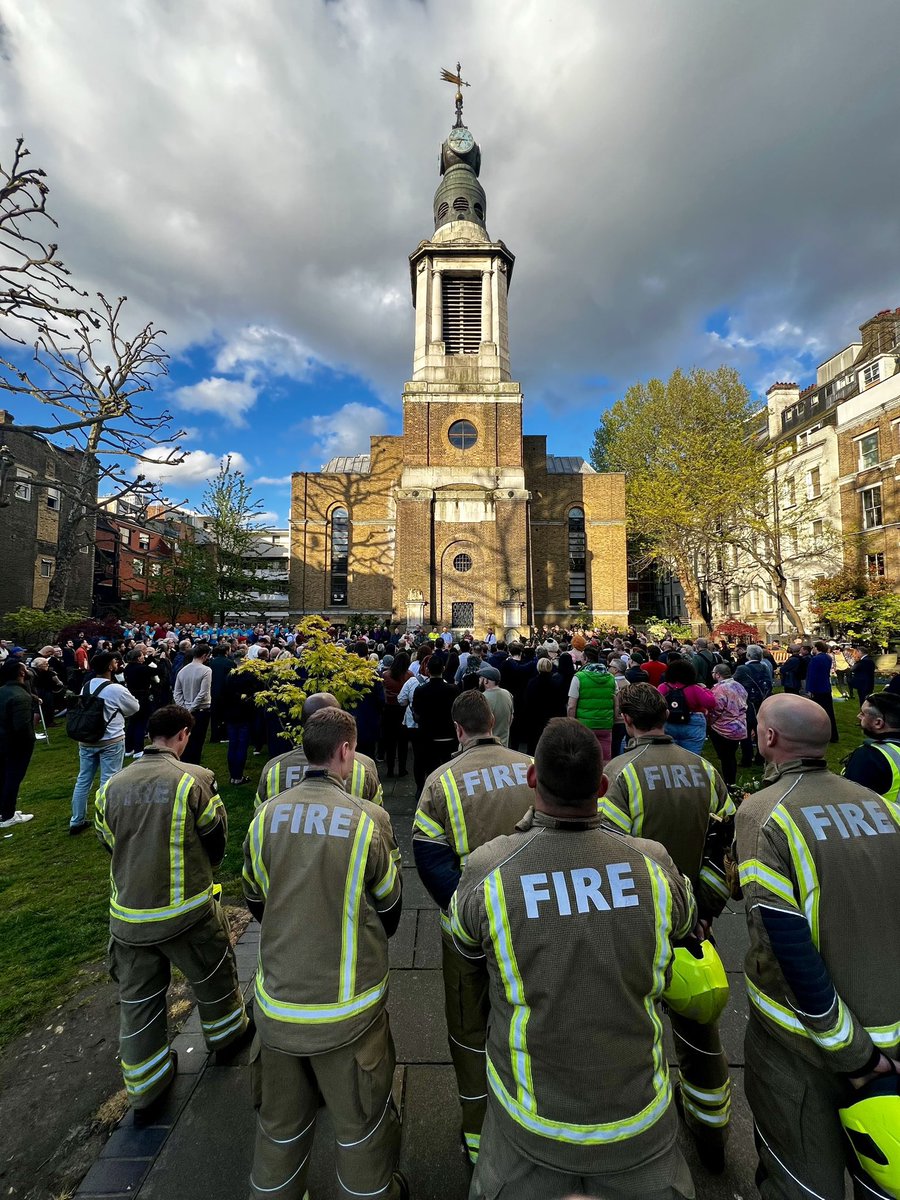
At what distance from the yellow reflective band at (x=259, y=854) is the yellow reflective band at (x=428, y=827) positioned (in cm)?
65

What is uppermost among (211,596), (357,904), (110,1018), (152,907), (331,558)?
(331,558)

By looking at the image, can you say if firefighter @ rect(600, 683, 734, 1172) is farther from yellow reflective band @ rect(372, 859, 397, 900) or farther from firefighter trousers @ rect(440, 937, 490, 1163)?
yellow reflective band @ rect(372, 859, 397, 900)

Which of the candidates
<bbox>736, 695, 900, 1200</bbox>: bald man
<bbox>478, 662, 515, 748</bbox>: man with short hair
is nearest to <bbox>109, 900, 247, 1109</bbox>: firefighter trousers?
<bbox>736, 695, 900, 1200</bbox>: bald man

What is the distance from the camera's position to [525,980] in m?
1.40

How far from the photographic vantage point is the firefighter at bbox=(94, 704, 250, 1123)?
7.99 feet

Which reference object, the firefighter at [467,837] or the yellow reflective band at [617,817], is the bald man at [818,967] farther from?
the firefighter at [467,837]

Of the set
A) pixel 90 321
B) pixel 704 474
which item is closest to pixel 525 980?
pixel 90 321

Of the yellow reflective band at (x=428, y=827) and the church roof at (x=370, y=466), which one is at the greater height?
the church roof at (x=370, y=466)

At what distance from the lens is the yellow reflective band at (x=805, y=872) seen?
1.70 meters

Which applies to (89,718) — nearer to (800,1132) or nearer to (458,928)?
(458,928)

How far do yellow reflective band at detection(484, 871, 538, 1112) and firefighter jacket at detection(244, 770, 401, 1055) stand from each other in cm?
68

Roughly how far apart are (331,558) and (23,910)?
88.3 ft

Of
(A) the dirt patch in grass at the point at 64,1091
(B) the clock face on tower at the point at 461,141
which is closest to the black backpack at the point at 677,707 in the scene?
(A) the dirt patch in grass at the point at 64,1091

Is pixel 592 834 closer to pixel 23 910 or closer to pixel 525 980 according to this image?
pixel 525 980
